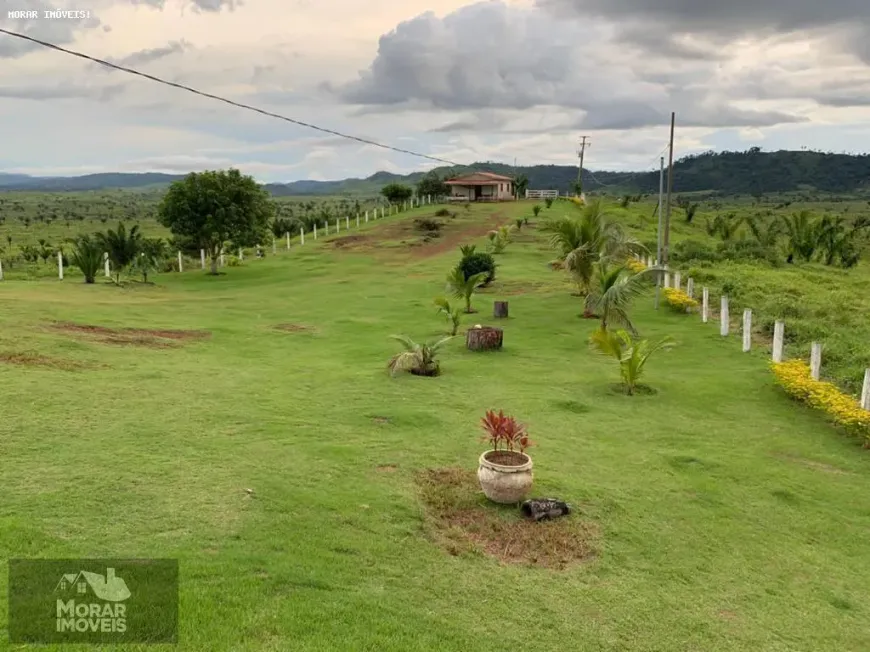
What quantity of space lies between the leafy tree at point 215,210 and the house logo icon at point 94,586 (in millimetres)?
30613

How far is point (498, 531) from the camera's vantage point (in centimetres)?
791

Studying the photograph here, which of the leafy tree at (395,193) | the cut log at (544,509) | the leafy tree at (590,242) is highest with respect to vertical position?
the leafy tree at (395,193)

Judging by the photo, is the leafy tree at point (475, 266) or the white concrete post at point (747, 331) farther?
the leafy tree at point (475, 266)

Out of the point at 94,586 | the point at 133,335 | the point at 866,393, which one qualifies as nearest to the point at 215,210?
the point at 133,335

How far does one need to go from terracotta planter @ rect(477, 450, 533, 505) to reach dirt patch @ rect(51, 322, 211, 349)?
34.5 feet

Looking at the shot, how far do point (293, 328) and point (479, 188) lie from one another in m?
57.3

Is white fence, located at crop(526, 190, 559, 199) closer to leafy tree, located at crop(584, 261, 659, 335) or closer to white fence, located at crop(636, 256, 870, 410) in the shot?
white fence, located at crop(636, 256, 870, 410)

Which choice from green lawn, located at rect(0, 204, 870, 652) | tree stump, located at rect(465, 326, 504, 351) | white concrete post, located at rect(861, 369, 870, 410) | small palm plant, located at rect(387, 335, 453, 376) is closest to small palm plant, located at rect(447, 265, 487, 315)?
tree stump, located at rect(465, 326, 504, 351)

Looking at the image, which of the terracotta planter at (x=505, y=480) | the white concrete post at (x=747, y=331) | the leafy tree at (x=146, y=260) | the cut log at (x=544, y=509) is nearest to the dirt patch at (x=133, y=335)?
the terracotta planter at (x=505, y=480)

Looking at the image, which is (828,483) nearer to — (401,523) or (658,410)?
(658,410)

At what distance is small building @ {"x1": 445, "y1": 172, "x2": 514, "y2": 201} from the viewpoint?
243 feet

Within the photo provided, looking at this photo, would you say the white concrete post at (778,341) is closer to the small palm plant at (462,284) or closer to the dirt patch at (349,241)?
the small palm plant at (462,284)

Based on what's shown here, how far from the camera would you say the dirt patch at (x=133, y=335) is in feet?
53.4

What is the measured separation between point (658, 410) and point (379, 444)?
619 centimetres
